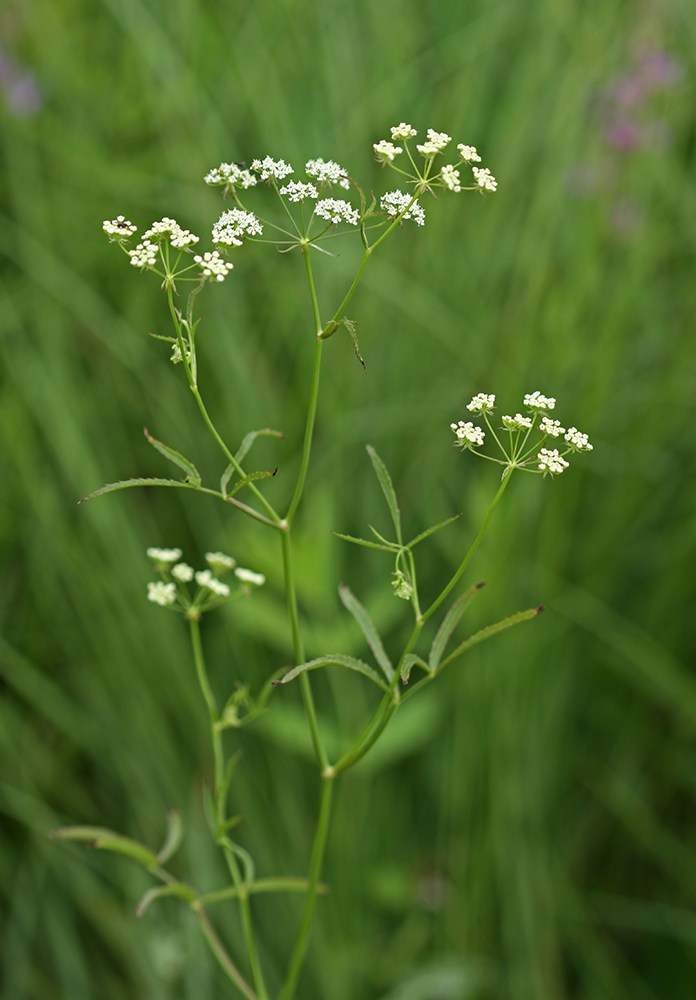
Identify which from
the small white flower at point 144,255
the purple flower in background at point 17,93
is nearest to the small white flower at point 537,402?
the small white flower at point 144,255

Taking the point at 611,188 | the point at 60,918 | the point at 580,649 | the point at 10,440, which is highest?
the point at 611,188

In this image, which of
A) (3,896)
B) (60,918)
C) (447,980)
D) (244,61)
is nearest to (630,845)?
(447,980)

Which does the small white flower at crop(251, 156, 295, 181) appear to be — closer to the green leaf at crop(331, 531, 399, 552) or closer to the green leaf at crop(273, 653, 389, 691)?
the green leaf at crop(331, 531, 399, 552)

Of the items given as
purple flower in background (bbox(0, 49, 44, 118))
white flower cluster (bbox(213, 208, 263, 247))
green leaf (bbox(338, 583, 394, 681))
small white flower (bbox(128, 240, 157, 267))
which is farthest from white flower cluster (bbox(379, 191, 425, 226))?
purple flower in background (bbox(0, 49, 44, 118))

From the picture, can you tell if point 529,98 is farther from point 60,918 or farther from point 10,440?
point 60,918

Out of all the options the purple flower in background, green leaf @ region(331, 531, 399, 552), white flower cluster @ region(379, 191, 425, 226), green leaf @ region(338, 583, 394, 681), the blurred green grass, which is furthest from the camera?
the purple flower in background

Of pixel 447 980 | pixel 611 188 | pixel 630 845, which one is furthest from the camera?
pixel 611 188
